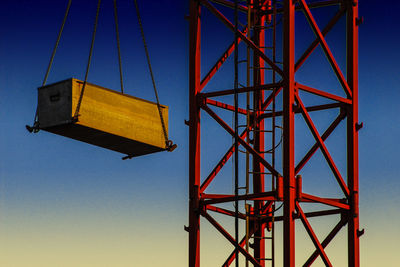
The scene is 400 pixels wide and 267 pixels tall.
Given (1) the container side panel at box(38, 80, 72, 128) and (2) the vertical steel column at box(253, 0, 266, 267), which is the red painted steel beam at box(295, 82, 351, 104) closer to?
(2) the vertical steel column at box(253, 0, 266, 267)

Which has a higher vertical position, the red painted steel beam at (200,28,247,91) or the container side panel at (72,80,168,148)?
the red painted steel beam at (200,28,247,91)

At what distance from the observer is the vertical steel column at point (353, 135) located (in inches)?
1161

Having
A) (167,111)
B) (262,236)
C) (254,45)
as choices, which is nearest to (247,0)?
(254,45)

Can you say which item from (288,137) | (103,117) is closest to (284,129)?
(288,137)

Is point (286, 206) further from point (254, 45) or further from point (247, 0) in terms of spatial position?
point (247, 0)

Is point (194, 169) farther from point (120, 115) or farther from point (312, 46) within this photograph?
point (312, 46)

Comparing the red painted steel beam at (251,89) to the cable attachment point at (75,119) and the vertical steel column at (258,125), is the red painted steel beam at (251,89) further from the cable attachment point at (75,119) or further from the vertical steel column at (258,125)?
the cable attachment point at (75,119)

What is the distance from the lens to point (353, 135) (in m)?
29.7

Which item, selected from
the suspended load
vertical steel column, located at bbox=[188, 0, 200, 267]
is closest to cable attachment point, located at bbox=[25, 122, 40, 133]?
the suspended load

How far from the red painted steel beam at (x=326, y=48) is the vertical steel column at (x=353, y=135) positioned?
0.94 feet

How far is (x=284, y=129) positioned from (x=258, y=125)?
2796mm

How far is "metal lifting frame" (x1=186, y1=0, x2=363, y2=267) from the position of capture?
27500mm

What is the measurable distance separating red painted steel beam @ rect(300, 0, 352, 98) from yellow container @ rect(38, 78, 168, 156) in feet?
14.8

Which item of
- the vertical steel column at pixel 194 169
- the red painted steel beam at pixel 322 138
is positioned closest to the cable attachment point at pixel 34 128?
the vertical steel column at pixel 194 169
